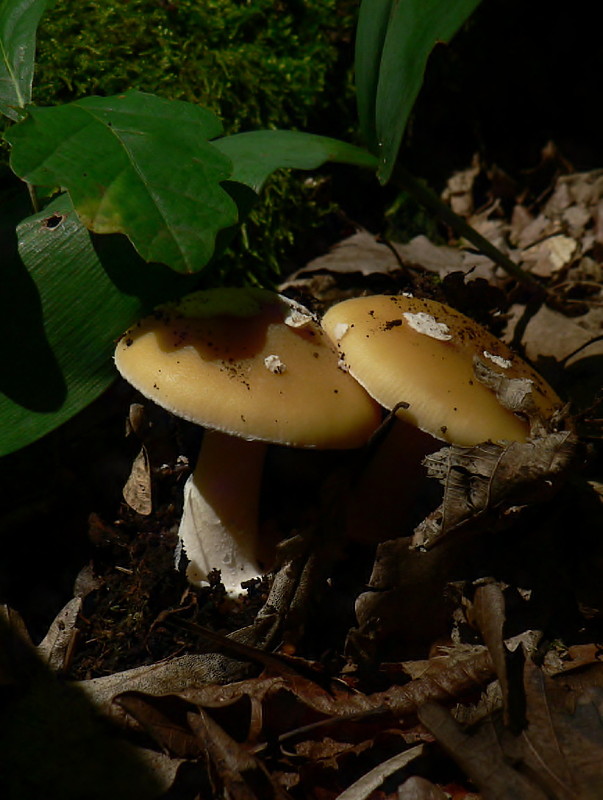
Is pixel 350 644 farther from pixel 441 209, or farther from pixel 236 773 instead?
pixel 441 209

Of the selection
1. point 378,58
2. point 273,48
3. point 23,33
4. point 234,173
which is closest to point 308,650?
point 234,173

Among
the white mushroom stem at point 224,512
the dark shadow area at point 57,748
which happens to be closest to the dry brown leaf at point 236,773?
the dark shadow area at point 57,748

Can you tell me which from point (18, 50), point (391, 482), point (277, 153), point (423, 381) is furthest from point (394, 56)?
point (391, 482)

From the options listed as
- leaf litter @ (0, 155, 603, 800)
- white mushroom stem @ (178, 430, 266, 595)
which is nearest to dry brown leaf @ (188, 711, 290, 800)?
leaf litter @ (0, 155, 603, 800)

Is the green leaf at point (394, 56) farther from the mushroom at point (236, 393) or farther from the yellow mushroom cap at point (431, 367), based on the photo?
the mushroom at point (236, 393)

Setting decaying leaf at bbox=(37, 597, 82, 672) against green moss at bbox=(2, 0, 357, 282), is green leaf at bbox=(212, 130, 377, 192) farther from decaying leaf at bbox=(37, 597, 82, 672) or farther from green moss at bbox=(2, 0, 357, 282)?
decaying leaf at bbox=(37, 597, 82, 672)

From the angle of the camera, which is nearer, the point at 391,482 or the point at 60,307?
the point at 60,307
